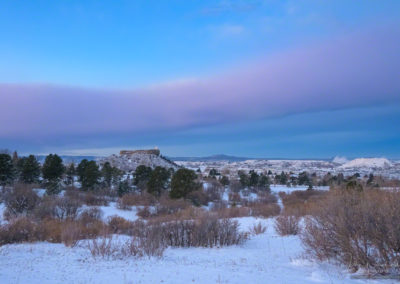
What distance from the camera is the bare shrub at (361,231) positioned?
913 cm

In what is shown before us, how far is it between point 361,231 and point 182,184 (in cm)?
3320

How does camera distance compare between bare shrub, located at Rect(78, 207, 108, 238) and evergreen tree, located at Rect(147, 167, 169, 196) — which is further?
evergreen tree, located at Rect(147, 167, 169, 196)

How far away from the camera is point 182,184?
138 ft

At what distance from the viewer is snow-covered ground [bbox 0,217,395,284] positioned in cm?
886

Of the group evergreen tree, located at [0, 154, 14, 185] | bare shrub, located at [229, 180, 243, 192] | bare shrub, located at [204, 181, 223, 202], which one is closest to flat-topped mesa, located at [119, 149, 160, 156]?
bare shrub, located at [229, 180, 243, 192]

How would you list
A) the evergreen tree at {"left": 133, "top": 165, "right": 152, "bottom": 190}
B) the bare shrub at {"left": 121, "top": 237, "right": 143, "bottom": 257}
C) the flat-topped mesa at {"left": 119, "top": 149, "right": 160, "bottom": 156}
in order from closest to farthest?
the bare shrub at {"left": 121, "top": 237, "right": 143, "bottom": 257}
the evergreen tree at {"left": 133, "top": 165, "right": 152, "bottom": 190}
the flat-topped mesa at {"left": 119, "top": 149, "right": 160, "bottom": 156}

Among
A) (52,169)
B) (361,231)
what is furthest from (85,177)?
(361,231)

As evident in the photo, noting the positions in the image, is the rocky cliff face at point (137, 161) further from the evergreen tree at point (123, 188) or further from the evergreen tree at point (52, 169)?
the evergreen tree at point (52, 169)

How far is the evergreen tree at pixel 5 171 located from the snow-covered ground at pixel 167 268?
27.7 m

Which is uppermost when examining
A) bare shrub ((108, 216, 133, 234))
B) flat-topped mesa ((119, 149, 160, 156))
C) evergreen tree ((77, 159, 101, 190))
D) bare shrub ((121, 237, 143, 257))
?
flat-topped mesa ((119, 149, 160, 156))

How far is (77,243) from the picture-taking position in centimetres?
1509

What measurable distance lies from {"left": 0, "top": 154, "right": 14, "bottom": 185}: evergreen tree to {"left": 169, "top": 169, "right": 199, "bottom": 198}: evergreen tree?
59.6 feet

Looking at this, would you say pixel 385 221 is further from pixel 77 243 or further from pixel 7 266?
pixel 77 243

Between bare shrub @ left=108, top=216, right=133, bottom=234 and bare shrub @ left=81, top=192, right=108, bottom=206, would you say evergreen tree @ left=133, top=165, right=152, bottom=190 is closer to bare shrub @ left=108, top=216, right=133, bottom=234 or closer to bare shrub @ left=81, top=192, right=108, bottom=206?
bare shrub @ left=81, top=192, right=108, bottom=206
